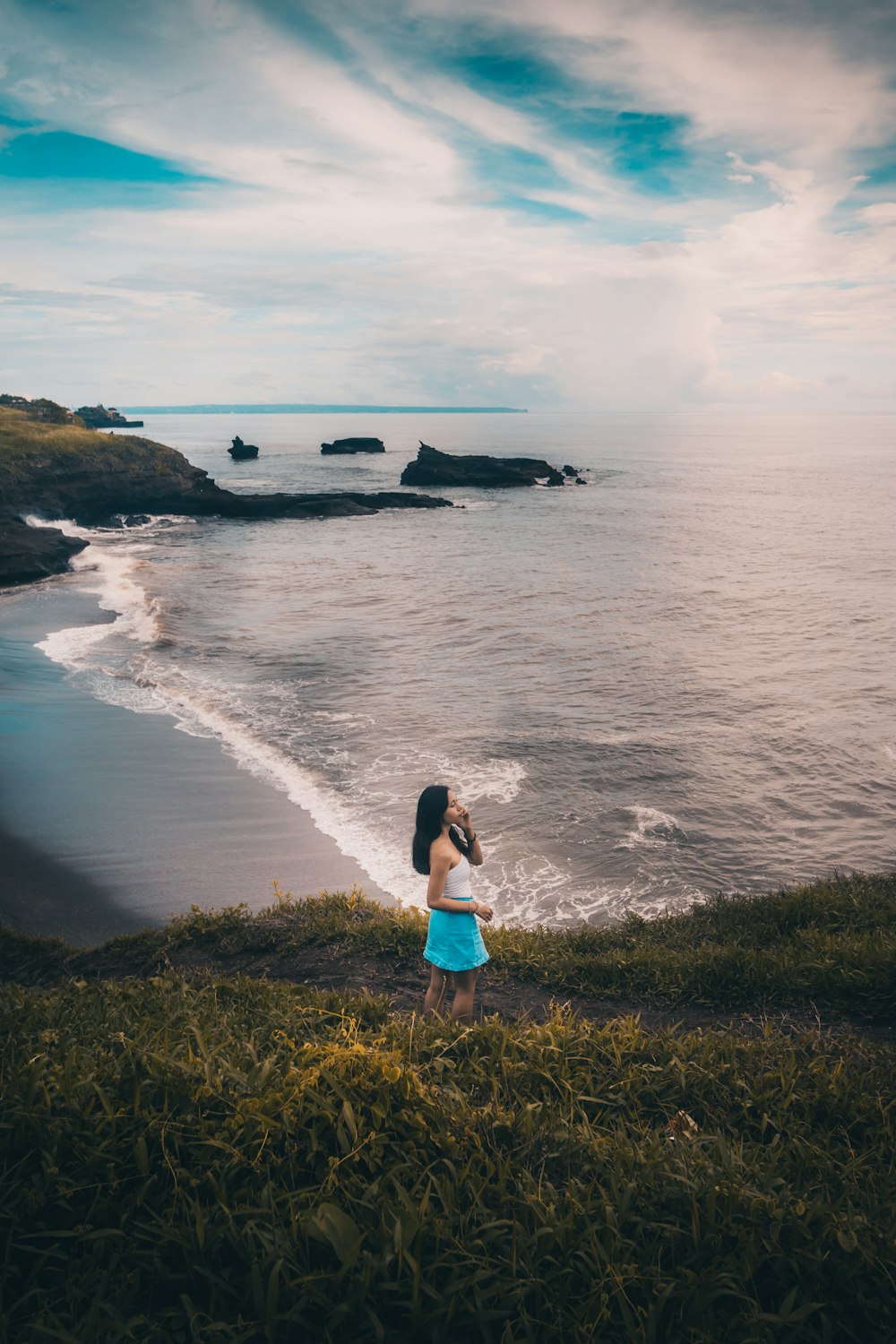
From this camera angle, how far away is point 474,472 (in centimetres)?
8150

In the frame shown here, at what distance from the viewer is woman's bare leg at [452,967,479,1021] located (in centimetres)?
622

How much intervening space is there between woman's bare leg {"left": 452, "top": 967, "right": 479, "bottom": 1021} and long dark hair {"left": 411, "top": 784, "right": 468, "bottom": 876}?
913 millimetres

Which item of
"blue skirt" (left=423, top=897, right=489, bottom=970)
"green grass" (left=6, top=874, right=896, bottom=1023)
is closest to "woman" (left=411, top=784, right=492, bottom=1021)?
"blue skirt" (left=423, top=897, right=489, bottom=970)

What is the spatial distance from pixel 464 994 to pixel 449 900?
2.57 ft

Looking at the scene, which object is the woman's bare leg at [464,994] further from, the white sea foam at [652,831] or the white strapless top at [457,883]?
the white sea foam at [652,831]

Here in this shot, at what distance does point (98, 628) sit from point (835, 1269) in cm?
2793

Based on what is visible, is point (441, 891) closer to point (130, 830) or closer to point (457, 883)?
point (457, 883)

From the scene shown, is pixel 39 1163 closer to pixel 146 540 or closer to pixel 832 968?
pixel 832 968

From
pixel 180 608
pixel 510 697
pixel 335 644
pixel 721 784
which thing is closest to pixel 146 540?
pixel 180 608

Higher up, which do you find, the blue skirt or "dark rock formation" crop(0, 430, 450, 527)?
"dark rock formation" crop(0, 430, 450, 527)

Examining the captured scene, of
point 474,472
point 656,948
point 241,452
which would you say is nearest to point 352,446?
point 241,452

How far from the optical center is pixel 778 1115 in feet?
15.2

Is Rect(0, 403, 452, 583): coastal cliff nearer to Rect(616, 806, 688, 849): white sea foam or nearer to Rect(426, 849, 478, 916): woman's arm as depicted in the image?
Rect(616, 806, 688, 849): white sea foam

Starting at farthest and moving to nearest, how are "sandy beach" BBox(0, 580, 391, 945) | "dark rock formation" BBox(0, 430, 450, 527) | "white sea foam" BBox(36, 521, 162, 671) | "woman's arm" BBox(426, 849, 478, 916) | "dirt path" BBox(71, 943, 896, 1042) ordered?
"dark rock formation" BBox(0, 430, 450, 527) → "white sea foam" BBox(36, 521, 162, 671) → "sandy beach" BBox(0, 580, 391, 945) → "dirt path" BBox(71, 943, 896, 1042) → "woman's arm" BBox(426, 849, 478, 916)
